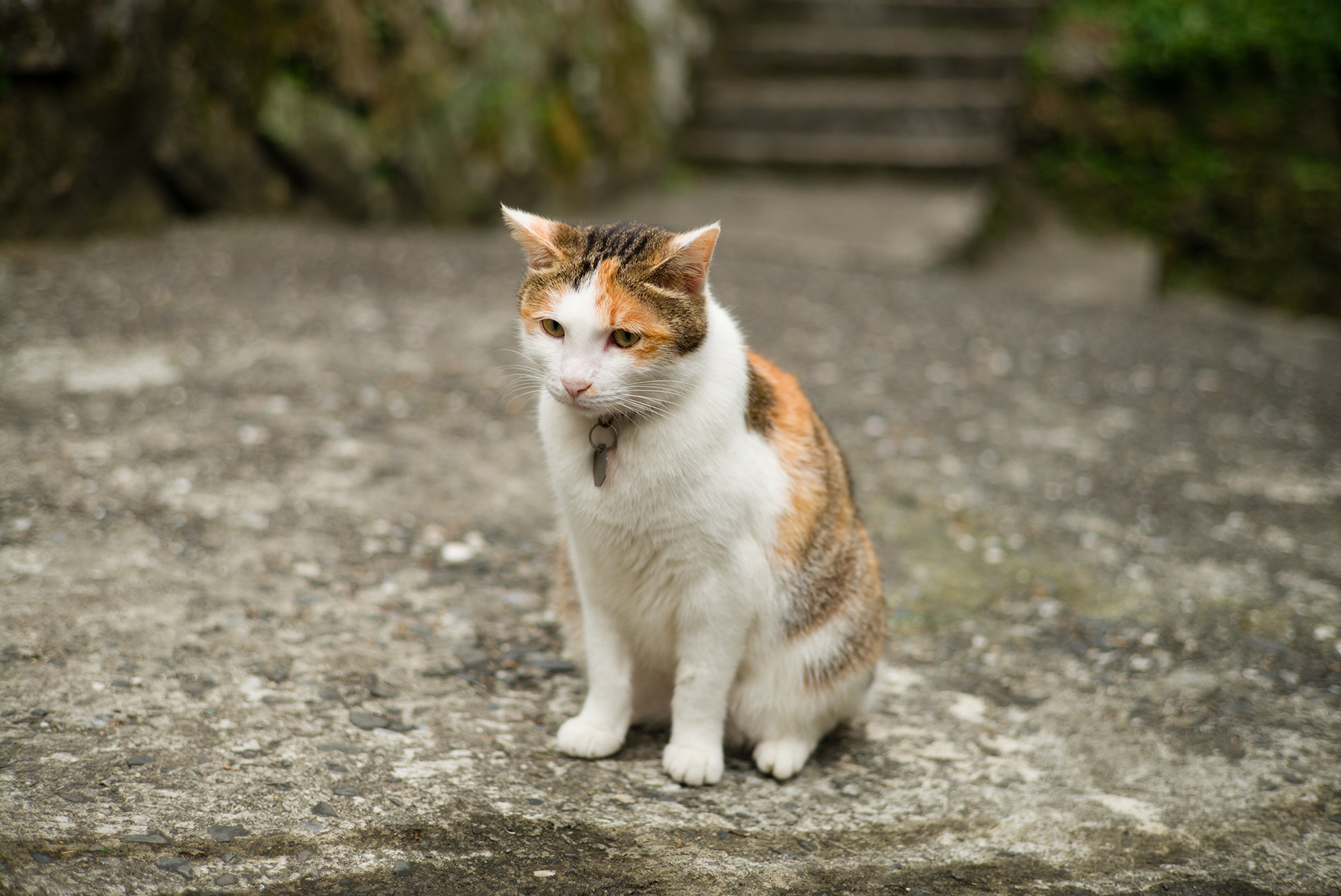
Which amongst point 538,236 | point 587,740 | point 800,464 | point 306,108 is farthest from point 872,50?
point 587,740

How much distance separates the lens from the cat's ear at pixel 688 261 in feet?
8.54

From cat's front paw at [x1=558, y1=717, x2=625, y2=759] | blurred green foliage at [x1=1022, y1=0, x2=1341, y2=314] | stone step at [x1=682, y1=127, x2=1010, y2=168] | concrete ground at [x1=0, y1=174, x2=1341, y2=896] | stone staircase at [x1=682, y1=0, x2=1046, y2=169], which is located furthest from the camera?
stone staircase at [x1=682, y1=0, x2=1046, y2=169]

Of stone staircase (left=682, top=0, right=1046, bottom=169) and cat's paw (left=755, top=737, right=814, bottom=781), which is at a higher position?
stone staircase (left=682, top=0, right=1046, bottom=169)

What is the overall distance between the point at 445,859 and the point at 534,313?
4.45ft

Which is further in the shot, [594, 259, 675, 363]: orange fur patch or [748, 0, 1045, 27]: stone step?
[748, 0, 1045, 27]: stone step

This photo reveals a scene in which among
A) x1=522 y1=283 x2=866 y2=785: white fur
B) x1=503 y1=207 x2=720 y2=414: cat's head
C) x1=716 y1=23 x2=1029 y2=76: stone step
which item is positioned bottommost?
x1=522 y1=283 x2=866 y2=785: white fur

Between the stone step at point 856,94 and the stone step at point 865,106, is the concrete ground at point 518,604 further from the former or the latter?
the stone step at point 856,94

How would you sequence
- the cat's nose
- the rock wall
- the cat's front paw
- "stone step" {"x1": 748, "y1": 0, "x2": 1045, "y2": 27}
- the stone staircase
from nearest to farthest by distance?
the cat's nose
the cat's front paw
the rock wall
the stone staircase
"stone step" {"x1": 748, "y1": 0, "x2": 1045, "y2": 27}

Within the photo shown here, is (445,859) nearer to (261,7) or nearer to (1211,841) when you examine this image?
(1211,841)

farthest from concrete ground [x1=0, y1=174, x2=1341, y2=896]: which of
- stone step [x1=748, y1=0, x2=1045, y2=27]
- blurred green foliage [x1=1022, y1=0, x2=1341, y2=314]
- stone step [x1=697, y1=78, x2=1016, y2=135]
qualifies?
stone step [x1=748, y1=0, x2=1045, y2=27]

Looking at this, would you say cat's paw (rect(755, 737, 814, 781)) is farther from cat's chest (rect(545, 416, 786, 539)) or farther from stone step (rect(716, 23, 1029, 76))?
stone step (rect(716, 23, 1029, 76))

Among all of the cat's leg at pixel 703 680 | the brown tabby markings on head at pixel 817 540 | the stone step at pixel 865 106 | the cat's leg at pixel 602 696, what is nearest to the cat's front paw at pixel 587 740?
the cat's leg at pixel 602 696

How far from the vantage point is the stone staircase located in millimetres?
10016

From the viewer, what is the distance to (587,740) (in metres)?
3.04
